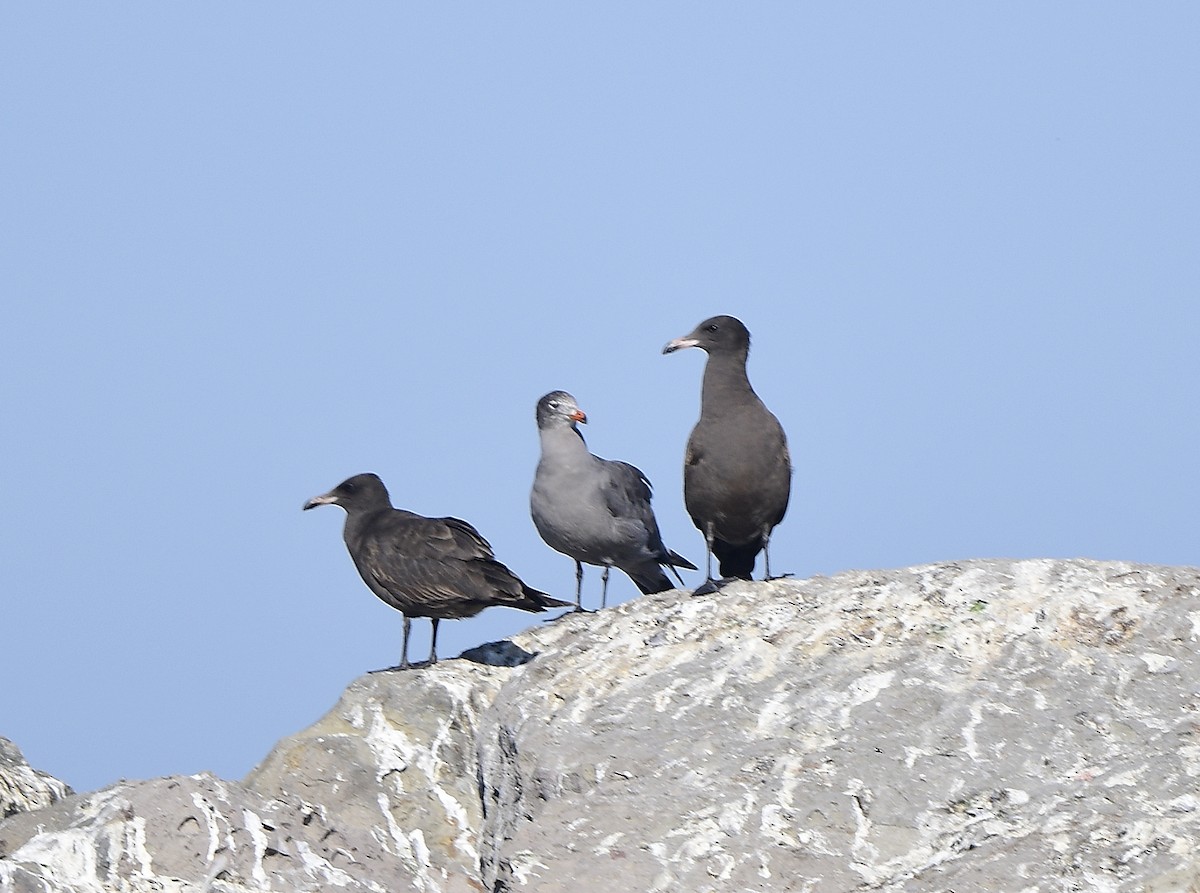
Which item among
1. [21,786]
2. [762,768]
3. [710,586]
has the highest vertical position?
[710,586]

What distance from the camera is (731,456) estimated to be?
1284 cm

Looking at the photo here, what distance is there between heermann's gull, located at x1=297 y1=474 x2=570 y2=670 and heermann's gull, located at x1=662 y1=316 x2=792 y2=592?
134 centimetres

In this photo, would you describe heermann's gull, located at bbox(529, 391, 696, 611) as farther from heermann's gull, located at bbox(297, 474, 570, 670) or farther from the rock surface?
the rock surface

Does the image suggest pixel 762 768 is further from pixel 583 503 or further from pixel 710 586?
pixel 583 503

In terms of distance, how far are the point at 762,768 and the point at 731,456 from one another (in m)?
3.93

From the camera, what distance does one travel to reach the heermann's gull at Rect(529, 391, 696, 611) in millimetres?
14484

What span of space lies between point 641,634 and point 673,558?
13.3ft

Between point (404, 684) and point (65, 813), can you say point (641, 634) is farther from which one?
point (65, 813)

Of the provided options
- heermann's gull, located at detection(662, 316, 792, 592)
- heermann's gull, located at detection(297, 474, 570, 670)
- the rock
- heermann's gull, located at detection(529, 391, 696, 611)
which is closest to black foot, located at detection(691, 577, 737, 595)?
heermann's gull, located at detection(662, 316, 792, 592)

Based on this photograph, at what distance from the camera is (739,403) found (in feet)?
43.1

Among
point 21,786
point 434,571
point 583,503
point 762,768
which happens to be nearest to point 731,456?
point 583,503

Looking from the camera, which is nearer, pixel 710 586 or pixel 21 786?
pixel 21 786

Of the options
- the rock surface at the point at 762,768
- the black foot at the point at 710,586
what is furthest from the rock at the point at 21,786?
the black foot at the point at 710,586

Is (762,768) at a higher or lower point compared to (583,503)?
lower
